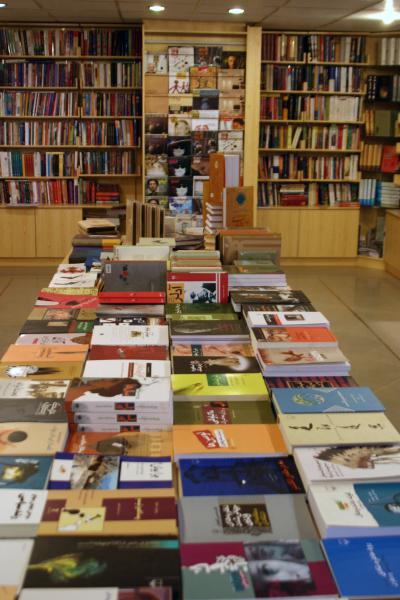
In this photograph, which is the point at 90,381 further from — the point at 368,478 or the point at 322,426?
the point at 368,478

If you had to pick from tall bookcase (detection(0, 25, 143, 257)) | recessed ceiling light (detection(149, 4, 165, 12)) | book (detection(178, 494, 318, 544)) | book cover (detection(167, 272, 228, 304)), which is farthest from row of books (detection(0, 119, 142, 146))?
book (detection(178, 494, 318, 544))

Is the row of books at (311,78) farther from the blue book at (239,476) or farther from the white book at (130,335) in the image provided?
the blue book at (239,476)

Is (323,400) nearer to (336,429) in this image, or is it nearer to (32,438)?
(336,429)

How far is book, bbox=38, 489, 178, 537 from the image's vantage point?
156cm

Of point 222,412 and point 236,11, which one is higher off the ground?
point 236,11

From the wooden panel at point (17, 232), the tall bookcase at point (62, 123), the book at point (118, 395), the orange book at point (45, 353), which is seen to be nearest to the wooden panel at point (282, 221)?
the tall bookcase at point (62, 123)

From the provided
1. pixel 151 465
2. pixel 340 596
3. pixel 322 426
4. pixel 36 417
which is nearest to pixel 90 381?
pixel 36 417

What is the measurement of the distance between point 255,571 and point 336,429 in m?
0.70

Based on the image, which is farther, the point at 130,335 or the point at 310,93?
the point at 310,93

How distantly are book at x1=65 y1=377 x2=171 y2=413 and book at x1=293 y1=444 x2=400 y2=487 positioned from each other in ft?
1.53

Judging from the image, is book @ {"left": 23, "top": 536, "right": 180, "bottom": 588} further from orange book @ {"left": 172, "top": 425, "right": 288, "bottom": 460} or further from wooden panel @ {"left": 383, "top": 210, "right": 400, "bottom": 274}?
wooden panel @ {"left": 383, "top": 210, "right": 400, "bottom": 274}

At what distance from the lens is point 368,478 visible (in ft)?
5.90

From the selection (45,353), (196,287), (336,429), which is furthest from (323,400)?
(196,287)

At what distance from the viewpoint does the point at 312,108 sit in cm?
809
